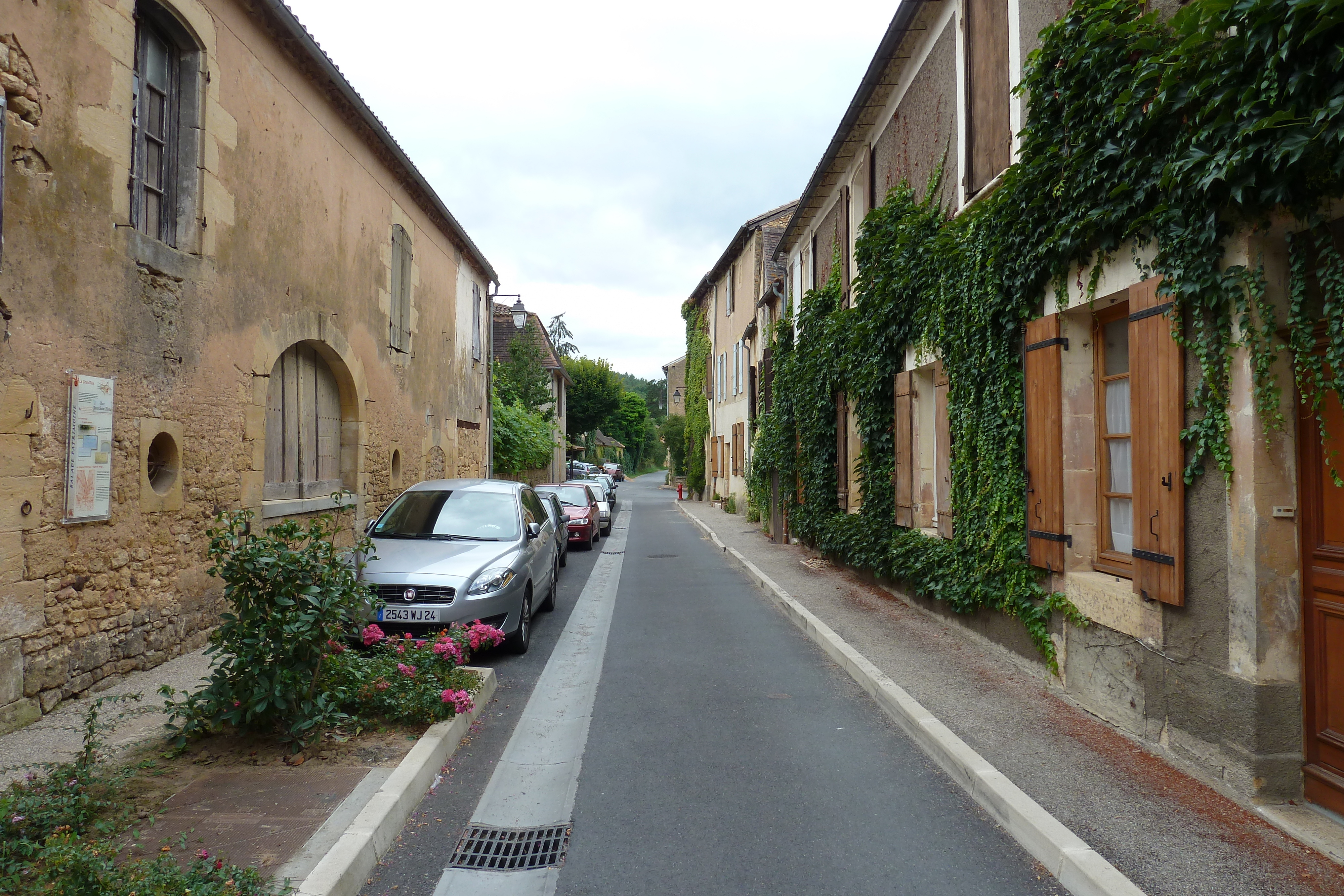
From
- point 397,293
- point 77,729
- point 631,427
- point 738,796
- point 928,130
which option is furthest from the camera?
point 631,427

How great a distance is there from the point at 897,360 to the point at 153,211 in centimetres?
756

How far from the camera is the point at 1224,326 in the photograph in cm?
403

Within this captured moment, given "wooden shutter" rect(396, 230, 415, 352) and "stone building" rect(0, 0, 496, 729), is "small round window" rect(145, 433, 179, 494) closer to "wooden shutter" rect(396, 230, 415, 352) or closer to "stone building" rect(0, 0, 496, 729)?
"stone building" rect(0, 0, 496, 729)

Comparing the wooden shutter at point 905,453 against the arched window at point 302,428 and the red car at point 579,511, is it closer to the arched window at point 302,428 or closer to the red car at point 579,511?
the arched window at point 302,428

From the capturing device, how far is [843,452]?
11961 mm

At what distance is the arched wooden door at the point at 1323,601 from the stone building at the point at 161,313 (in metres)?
5.13

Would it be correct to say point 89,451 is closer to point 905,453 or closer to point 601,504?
point 905,453

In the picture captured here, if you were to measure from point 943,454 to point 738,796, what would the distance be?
4966 mm

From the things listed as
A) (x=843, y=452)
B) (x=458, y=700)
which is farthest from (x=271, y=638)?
(x=843, y=452)

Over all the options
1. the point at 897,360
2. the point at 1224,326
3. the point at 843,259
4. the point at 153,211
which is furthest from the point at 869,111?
the point at 153,211

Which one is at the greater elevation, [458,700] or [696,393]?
[696,393]

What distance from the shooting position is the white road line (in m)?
3.29

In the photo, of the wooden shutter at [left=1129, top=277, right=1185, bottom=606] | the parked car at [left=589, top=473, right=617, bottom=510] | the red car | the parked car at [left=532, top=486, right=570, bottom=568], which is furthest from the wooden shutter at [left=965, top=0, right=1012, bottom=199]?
the parked car at [left=589, top=473, right=617, bottom=510]

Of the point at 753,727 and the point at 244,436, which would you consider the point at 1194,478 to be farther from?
the point at 244,436
